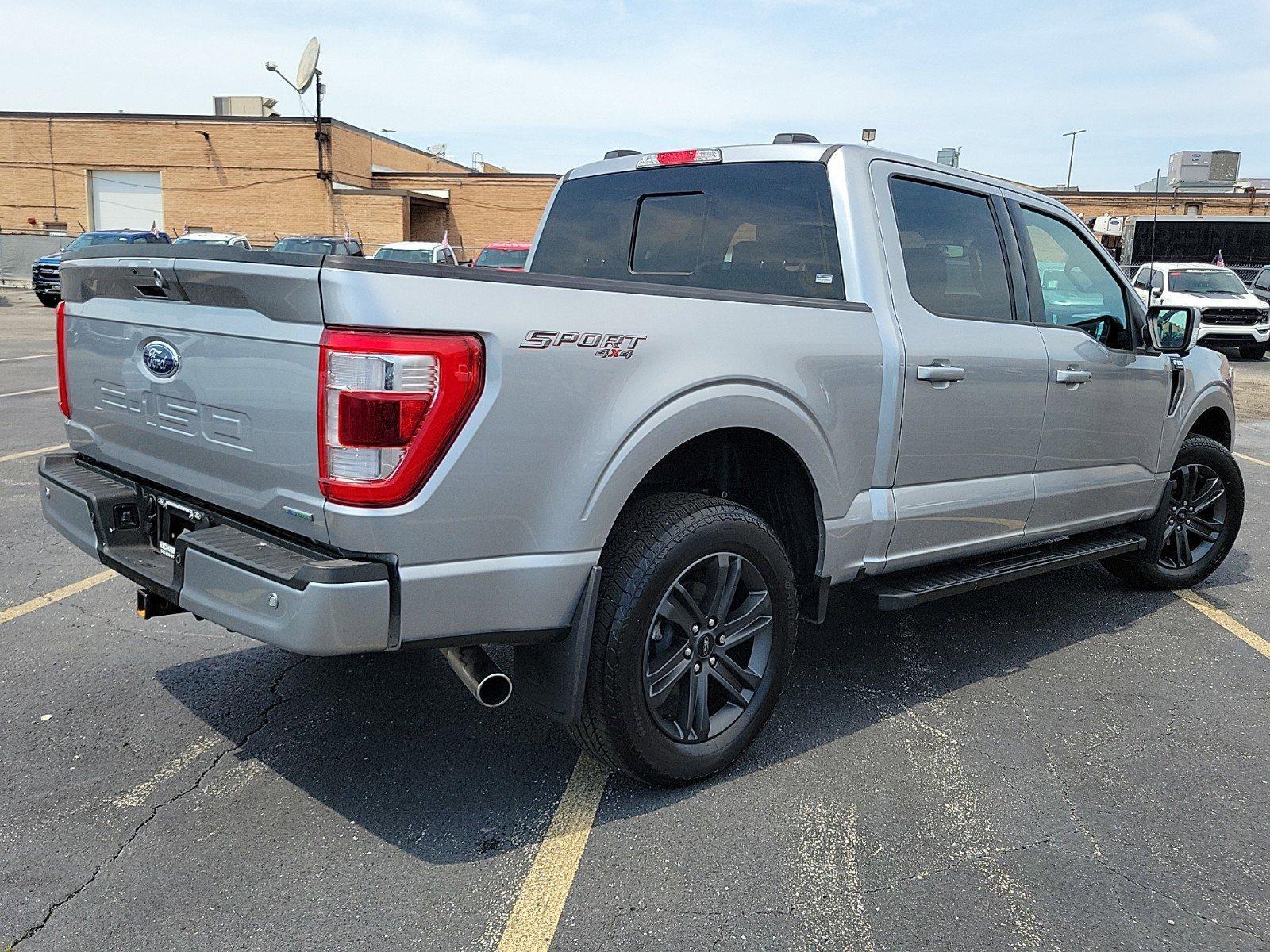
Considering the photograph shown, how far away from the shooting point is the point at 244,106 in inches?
1875

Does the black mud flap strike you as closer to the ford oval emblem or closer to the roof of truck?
the ford oval emblem

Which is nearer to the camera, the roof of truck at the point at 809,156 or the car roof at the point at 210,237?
the roof of truck at the point at 809,156

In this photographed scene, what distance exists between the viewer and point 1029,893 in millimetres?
2832

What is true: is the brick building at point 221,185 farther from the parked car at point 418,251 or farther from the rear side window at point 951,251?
the rear side window at point 951,251

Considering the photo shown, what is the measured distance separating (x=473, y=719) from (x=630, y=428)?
4.64 feet

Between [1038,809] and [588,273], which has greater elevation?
[588,273]

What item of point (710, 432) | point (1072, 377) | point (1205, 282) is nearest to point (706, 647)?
point (710, 432)

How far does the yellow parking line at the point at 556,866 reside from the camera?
103 inches

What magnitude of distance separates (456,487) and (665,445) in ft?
2.28

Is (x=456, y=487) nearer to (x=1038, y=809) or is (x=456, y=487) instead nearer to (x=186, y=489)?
(x=186, y=489)

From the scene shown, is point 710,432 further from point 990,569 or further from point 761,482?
point 990,569

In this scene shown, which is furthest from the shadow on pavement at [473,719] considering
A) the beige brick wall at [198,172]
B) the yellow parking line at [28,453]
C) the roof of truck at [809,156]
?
the beige brick wall at [198,172]

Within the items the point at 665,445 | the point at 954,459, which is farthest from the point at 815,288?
the point at 665,445

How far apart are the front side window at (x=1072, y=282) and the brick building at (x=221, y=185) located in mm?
39308
